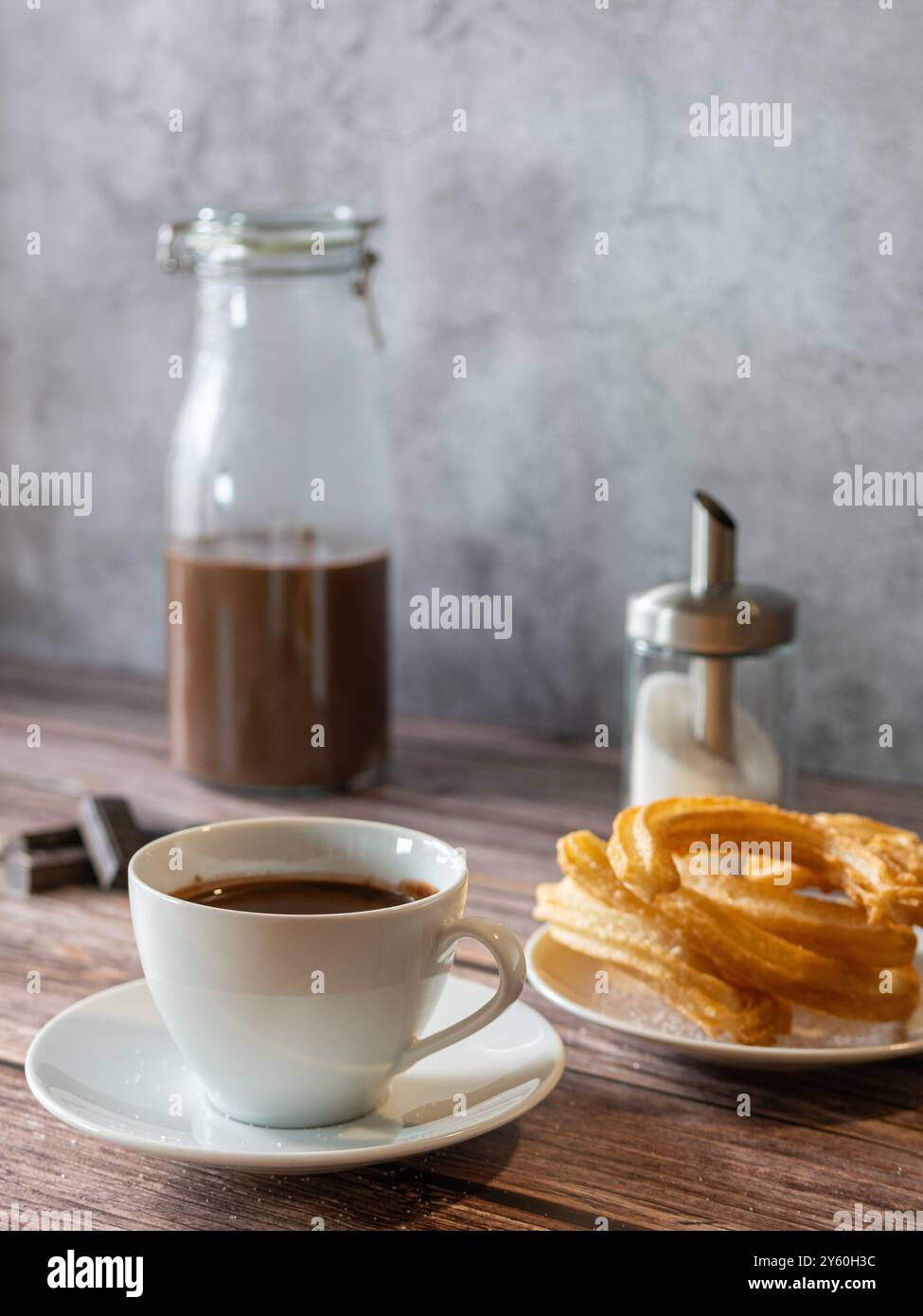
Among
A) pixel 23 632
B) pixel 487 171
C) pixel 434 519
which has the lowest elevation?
pixel 23 632

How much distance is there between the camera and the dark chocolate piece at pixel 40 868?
796mm

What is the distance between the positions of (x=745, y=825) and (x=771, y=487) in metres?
A: 0.46

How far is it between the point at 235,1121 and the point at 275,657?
492 mm

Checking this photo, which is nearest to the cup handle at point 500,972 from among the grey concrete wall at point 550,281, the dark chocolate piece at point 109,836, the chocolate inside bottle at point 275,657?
the dark chocolate piece at point 109,836

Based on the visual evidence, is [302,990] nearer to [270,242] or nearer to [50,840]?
[50,840]

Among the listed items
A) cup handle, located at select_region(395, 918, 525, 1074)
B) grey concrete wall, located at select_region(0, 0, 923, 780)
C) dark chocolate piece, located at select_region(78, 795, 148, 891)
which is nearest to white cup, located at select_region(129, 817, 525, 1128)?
cup handle, located at select_region(395, 918, 525, 1074)

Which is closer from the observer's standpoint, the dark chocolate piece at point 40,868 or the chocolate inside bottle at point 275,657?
the dark chocolate piece at point 40,868

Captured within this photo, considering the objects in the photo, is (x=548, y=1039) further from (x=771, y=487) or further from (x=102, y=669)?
(x=102, y=669)

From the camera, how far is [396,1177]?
0.51m

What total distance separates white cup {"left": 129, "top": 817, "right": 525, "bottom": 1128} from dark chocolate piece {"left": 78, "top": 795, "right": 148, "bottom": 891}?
0.28m

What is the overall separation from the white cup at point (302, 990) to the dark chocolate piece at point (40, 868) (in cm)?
29

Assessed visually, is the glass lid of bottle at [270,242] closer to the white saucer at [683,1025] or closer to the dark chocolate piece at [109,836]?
the dark chocolate piece at [109,836]

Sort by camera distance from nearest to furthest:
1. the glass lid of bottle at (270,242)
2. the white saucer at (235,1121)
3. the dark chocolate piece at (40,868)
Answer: the white saucer at (235,1121), the dark chocolate piece at (40,868), the glass lid of bottle at (270,242)
